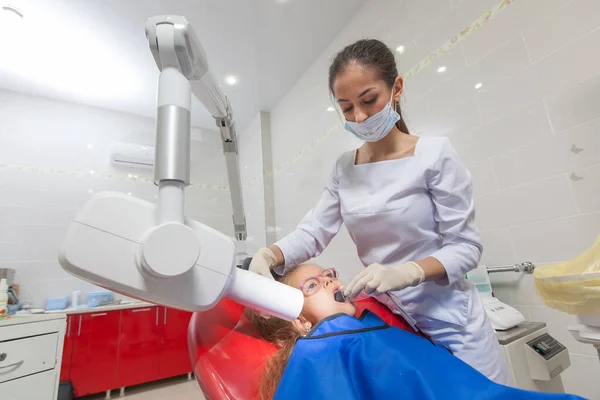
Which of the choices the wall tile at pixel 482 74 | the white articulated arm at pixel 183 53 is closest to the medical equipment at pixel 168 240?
the white articulated arm at pixel 183 53

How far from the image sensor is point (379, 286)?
63cm

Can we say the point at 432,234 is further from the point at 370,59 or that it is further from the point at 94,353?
→ the point at 94,353

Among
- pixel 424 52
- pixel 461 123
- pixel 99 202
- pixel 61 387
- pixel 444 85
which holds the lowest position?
pixel 61 387

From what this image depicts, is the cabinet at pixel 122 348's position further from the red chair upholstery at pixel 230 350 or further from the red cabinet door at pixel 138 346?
the red chair upholstery at pixel 230 350

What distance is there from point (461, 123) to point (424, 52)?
0.58 metres

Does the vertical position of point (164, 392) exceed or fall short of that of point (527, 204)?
it falls short

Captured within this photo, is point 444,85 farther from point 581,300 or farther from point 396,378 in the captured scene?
point 396,378

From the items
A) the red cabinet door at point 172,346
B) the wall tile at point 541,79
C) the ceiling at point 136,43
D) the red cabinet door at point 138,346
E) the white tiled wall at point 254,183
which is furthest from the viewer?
the white tiled wall at point 254,183

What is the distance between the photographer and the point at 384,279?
0.64m

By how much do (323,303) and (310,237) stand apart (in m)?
0.22

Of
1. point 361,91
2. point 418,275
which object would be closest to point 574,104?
point 361,91

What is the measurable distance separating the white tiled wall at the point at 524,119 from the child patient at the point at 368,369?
1.07 meters

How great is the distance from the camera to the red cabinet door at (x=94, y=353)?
2.60 m

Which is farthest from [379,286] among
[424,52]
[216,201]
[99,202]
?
[216,201]
